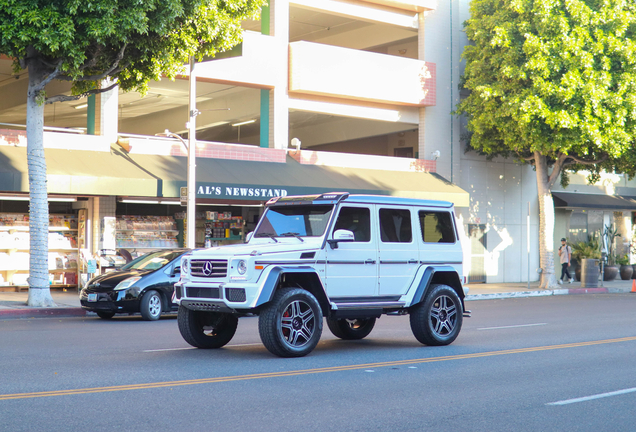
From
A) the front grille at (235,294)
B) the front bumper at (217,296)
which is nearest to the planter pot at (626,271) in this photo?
the front bumper at (217,296)

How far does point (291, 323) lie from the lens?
9609 mm

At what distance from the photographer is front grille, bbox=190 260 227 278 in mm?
9625

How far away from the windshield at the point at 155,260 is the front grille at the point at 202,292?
21.7 feet

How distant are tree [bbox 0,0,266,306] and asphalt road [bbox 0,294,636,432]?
549 cm

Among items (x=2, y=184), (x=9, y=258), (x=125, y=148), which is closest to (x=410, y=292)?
(x=2, y=184)

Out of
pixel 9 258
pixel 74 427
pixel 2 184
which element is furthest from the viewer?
pixel 9 258

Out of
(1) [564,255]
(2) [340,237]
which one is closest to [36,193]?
(2) [340,237]

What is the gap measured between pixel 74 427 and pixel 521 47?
23.3 meters

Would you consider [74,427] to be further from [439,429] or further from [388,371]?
[388,371]

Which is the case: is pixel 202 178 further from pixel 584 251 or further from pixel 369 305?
pixel 584 251

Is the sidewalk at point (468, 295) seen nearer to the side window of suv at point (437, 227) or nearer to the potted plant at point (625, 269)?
the potted plant at point (625, 269)

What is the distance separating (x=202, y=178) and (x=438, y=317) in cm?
1179

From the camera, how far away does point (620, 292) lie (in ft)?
92.4

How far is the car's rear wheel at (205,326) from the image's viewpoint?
409 inches
